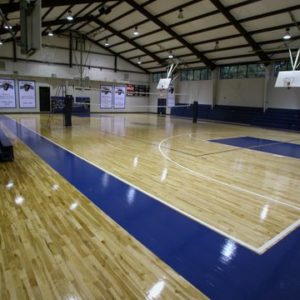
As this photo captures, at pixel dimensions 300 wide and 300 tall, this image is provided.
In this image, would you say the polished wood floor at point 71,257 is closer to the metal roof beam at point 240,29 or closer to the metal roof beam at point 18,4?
the metal roof beam at point 18,4

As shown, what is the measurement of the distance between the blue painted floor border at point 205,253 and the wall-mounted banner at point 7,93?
16100 millimetres

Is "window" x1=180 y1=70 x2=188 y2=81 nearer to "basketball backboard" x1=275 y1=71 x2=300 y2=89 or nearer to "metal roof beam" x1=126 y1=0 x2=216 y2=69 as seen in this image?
"metal roof beam" x1=126 y1=0 x2=216 y2=69

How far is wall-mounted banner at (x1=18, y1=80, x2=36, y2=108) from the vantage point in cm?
1780

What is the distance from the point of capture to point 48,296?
1.83 metres

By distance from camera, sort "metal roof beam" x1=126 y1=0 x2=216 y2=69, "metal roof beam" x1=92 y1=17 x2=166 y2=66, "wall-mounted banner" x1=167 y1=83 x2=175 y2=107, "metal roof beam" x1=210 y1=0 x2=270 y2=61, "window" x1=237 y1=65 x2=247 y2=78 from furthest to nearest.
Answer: "wall-mounted banner" x1=167 y1=83 x2=175 y2=107 < "window" x1=237 y1=65 x2=247 y2=78 < "metal roof beam" x1=92 y1=17 x2=166 y2=66 < "metal roof beam" x1=126 y1=0 x2=216 y2=69 < "metal roof beam" x1=210 y1=0 x2=270 y2=61

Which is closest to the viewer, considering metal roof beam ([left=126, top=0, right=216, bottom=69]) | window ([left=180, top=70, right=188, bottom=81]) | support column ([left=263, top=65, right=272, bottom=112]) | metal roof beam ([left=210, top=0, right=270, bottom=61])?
metal roof beam ([left=210, top=0, right=270, bottom=61])

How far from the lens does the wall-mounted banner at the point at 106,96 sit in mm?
21056

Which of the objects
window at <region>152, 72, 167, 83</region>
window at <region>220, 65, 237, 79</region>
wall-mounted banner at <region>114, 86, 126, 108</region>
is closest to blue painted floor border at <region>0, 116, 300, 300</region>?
window at <region>220, 65, 237, 79</region>

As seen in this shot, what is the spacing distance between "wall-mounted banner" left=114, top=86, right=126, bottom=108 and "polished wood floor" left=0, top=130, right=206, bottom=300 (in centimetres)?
1903

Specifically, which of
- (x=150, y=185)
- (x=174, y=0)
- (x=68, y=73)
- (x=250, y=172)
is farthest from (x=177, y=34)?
(x=150, y=185)

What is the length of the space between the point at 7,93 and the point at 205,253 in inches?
718

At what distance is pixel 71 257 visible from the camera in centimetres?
228

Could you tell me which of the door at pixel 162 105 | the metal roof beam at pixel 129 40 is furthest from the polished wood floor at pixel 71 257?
the door at pixel 162 105

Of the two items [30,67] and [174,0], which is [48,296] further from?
[30,67]
